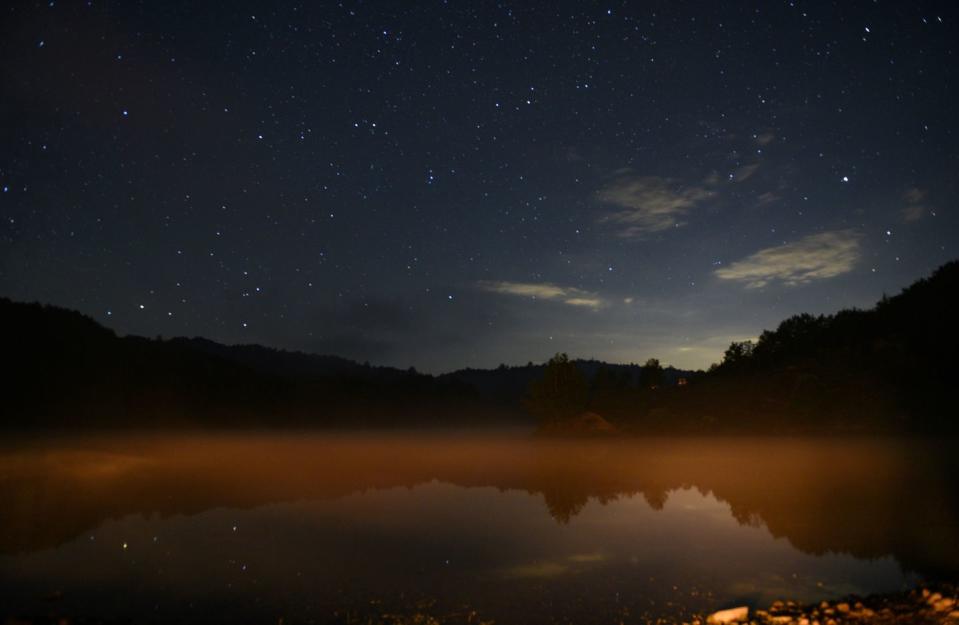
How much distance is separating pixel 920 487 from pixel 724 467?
1376 centimetres

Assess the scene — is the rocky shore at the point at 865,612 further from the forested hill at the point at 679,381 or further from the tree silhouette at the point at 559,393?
the tree silhouette at the point at 559,393

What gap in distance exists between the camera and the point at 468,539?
20.6 m

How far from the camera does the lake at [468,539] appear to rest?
1336 cm

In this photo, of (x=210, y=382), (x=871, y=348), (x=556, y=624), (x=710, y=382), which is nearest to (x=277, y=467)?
(x=556, y=624)

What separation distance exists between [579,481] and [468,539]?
17837 mm

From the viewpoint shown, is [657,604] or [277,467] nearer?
[657,604]

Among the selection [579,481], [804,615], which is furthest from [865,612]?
[579,481]

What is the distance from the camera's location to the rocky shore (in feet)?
34.3

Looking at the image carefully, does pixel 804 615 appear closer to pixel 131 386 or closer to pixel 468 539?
pixel 468 539

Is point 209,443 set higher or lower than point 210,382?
lower

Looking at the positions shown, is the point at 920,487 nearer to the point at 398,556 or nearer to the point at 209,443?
the point at 398,556

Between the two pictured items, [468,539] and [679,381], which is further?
[679,381]

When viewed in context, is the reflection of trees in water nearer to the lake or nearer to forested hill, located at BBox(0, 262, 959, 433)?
the lake

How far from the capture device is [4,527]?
22359 mm
